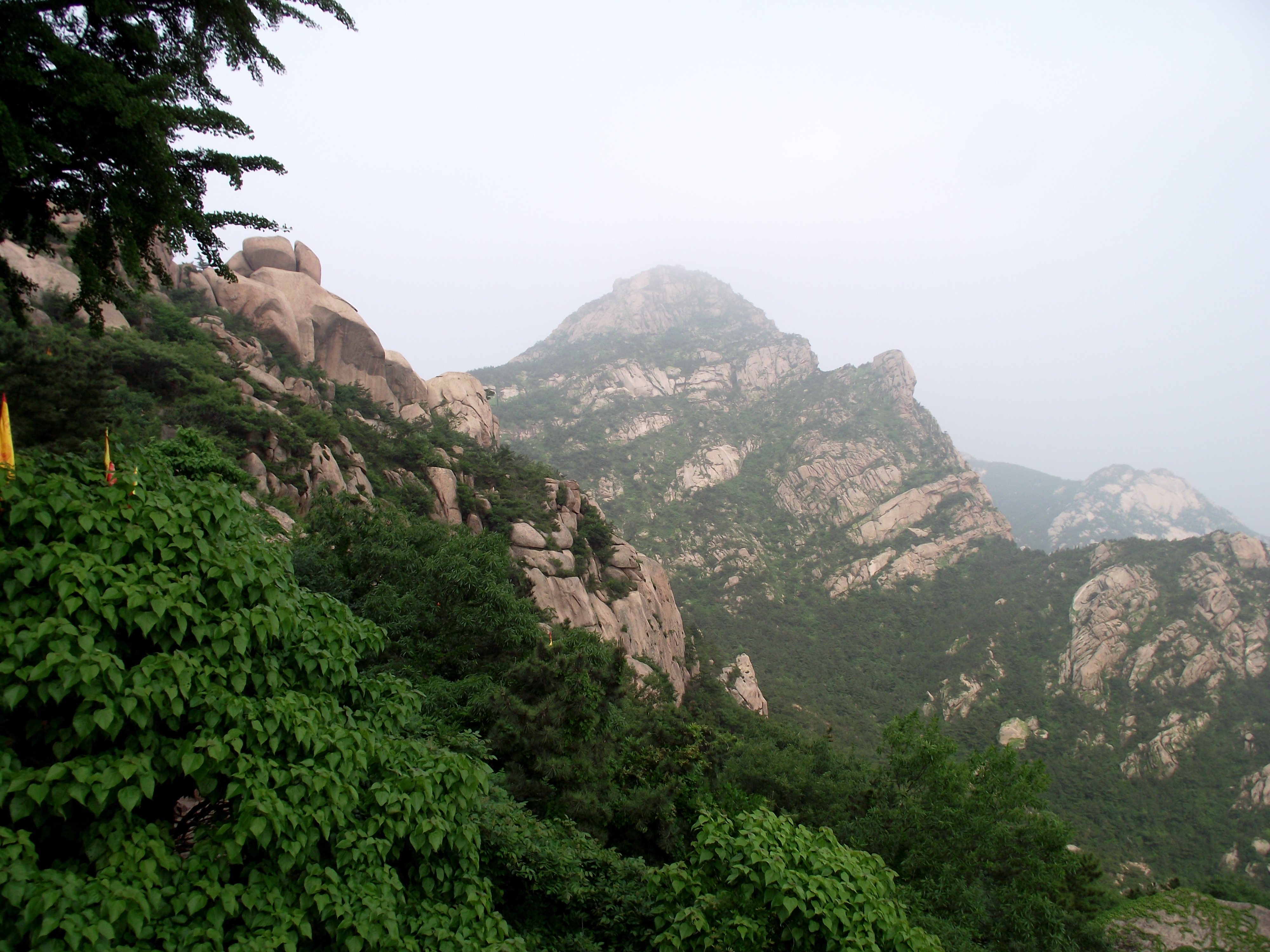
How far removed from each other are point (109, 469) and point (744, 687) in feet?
97.1

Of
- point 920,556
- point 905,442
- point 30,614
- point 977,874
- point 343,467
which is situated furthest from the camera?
point 905,442

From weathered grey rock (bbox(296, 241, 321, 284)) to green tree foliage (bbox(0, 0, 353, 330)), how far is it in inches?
1162

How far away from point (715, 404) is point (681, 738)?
85.3 metres

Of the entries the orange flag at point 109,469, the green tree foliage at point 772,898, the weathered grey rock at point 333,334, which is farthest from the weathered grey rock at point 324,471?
the green tree foliage at point 772,898

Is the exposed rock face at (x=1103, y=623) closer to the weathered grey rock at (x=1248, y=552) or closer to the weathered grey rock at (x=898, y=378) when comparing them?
the weathered grey rock at (x=1248, y=552)

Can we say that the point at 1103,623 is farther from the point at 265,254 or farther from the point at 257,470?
the point at 265,254

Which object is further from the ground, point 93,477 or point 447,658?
point 93,477

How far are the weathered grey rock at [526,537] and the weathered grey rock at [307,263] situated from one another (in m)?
18.6

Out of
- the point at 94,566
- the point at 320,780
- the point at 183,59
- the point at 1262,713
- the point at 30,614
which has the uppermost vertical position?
the point at 183,59

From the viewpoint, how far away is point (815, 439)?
8181 centimetres

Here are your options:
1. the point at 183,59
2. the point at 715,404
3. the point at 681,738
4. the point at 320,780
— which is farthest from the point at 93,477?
the point at 715,404

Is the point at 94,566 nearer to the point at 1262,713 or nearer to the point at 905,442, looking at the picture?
the point at 1262,713

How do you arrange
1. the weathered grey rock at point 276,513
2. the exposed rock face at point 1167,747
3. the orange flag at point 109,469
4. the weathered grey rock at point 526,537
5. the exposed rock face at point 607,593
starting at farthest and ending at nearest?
the exposed rock face at point 1167,747 → the weathered grey rock at point 526,537 → the exposed rock face at point 607,593 → the weathered grey rock at point 276,513 → the orange flag at point 109,469

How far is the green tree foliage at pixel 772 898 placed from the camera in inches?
174
